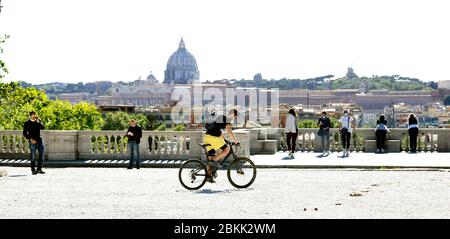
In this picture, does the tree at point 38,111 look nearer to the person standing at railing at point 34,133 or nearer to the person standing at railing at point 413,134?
the person standing at railing at point 34,133

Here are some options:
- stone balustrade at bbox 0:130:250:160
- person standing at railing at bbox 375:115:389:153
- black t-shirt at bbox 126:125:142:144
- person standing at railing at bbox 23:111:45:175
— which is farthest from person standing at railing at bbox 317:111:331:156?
person standing at railing at bbox 23:111:45:175

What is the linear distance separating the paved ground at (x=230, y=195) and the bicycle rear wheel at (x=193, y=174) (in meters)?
0.17

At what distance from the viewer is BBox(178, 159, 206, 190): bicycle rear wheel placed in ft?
49.3

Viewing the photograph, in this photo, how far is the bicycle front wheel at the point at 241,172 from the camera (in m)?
15.0

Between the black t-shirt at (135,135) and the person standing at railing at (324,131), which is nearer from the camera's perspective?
the black t-shirt at (135,135)

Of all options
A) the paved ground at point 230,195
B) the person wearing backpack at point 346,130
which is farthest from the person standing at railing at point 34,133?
the person wearing backpack at point 346,130

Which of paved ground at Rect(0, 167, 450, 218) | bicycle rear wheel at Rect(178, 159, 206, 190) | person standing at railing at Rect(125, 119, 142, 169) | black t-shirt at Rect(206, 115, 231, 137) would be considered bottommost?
paved ground at Rect(0, 167, 450, 218)

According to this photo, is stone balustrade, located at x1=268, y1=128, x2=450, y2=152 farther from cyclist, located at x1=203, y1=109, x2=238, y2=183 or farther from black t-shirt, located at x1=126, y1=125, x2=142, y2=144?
cyclist, located at x1=203, y1=109, x2=238, y2=183

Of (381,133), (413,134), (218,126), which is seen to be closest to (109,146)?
(218,126)

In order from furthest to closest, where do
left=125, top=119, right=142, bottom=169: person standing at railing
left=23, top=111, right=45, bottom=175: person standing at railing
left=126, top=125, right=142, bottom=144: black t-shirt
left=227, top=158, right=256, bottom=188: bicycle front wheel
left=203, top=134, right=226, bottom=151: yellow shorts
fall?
left=126, top=125, right=142, bottom=144: black t-shirt
left=125, top=119, right=142, bottom=169: person standing at railing
left=23, top=111, right=45, bottom=175: person standing at railing
left=203, top=134, right=226, bottom=151: yellow shorts
left=227, top=158, right=256, bottom=188: bicycle front wheel

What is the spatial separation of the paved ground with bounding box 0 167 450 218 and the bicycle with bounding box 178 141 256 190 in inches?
7.1
